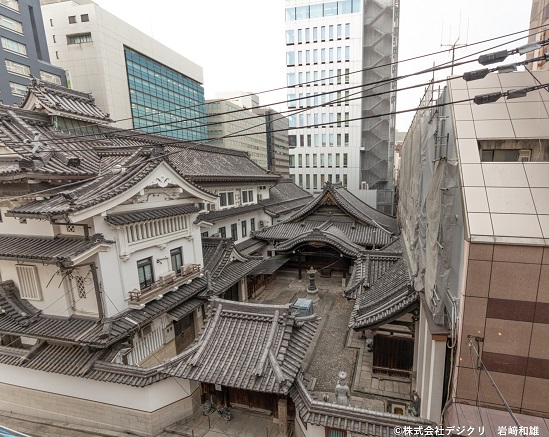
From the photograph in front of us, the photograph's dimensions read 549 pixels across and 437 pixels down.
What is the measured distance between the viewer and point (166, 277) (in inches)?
574

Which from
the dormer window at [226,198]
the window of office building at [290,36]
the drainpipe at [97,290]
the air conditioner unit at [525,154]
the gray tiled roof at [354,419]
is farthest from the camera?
the window of office building at [290,36]

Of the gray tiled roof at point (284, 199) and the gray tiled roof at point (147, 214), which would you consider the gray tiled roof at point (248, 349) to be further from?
the gray tiled roof at point (284, 199)

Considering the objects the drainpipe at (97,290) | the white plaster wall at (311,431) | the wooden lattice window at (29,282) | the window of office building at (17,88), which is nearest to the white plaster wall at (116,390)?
the drainpipe at (97,290)

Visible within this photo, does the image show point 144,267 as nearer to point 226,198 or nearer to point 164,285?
point 164,285

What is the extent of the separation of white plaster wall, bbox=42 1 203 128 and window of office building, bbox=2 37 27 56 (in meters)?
9.04

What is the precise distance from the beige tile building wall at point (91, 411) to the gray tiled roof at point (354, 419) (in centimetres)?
499

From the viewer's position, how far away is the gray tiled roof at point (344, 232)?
24094 millimetres

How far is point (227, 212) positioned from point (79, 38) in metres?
54.8

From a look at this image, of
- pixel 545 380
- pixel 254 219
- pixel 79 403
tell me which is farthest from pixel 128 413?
pixel 254 219

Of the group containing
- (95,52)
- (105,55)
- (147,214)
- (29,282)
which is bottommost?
(29,282)

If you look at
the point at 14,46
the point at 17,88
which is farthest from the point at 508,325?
the point at 14,46

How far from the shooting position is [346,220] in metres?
26.8

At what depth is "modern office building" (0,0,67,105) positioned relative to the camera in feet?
138

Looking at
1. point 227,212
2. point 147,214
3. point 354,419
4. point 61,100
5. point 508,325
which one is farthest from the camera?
point 227,212
